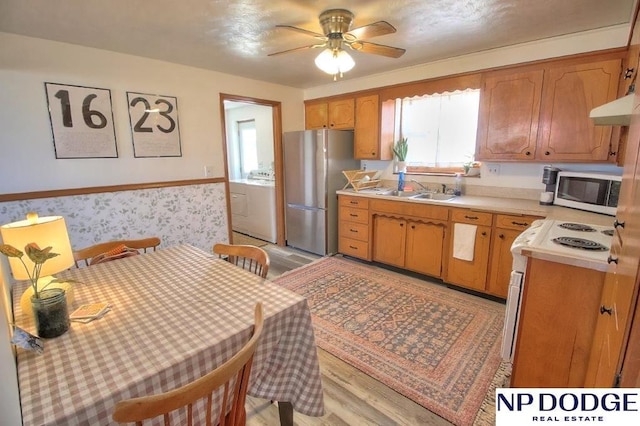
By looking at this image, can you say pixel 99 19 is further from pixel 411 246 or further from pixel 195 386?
pixel 411 246

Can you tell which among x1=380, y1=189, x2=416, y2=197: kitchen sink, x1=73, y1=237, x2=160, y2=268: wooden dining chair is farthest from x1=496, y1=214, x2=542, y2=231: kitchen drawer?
x1=73, y1=237, x2=160, y2=268: wooden dining chair

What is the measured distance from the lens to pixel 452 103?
3.35 m

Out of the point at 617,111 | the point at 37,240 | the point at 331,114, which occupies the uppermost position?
the point at 331,114

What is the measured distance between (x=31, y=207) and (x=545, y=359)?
11.9 ft

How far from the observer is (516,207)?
98.0 inches

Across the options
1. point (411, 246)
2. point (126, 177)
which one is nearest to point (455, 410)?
point (411, 246)

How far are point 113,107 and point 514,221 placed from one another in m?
3.64

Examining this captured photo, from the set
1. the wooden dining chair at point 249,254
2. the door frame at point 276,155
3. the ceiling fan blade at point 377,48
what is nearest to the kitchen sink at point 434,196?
the ceiling fan blade at point 377,48

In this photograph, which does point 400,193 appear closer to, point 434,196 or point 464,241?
point 434,196

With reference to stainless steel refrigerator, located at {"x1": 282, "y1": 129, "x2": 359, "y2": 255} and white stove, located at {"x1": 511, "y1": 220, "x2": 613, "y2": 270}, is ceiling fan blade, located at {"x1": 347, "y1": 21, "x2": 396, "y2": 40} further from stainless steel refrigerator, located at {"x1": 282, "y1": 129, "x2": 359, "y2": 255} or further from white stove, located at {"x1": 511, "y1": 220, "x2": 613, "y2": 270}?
stainless steel refrigerator, located at {"x1": 282, "y1": 129, "x2": 359, "y2": 255}

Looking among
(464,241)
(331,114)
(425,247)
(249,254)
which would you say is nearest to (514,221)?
(464,241)

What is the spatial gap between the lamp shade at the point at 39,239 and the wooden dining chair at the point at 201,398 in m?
0.69

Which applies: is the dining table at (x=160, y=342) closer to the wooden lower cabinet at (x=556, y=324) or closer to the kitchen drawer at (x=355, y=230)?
the wooden lower cabinet at (x=556, y=324)

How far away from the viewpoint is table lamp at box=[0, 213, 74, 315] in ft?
3.30
